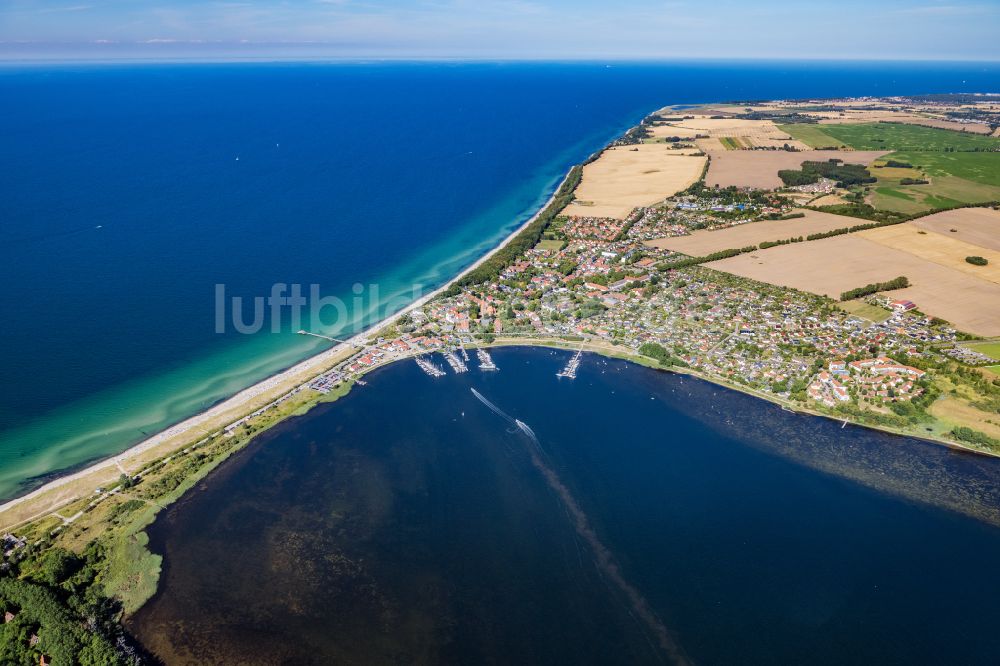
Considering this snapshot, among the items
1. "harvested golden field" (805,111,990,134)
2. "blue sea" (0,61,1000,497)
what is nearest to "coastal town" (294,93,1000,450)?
"blue sea" (0,61,1000,497)

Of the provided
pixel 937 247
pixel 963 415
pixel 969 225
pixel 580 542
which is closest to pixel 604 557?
pixel 580 542

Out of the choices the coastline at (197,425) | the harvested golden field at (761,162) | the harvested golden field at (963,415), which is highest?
the harvested golden field at (761,162)

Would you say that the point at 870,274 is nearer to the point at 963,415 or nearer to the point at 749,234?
the point at 749,234

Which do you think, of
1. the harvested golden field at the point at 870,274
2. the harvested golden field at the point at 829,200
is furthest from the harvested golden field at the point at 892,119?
the harvested golden field at the point at 870,274

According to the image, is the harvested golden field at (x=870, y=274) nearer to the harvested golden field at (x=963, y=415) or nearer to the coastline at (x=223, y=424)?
the harvested golden field at (x=963, y=415)

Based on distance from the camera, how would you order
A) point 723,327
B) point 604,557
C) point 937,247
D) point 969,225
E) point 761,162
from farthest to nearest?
point 761,162 → point 969,225 → point 937,247 → point 723,327 → point 604,557

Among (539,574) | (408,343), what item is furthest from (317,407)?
(539,574)
